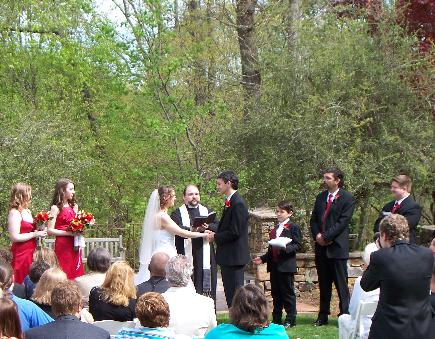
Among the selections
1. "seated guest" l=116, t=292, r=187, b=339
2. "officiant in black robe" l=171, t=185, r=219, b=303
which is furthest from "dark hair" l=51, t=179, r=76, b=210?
"seated guest" l=116, t=292, r=187, b=339

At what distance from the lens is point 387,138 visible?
12523 mm

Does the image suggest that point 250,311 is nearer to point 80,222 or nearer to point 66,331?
point 66,331

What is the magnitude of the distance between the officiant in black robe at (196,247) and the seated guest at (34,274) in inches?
114

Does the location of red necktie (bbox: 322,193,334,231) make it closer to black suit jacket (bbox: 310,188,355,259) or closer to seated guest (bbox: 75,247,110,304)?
black suit jacket (bbox: 310,188,355,259)

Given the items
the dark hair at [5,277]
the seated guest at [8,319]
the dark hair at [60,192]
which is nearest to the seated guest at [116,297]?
the dark hair at [5,277]

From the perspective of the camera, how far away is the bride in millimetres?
9875

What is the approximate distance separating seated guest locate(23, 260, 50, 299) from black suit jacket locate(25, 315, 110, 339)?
6.96ft

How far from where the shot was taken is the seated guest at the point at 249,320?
509cm

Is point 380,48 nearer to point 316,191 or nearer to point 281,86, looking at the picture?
point 281,86

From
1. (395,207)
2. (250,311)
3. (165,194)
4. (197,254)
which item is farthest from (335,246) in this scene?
(250,311)

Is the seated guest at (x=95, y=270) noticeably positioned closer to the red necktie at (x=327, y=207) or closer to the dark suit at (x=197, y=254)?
→ the dark suit at (x=197, y=254)

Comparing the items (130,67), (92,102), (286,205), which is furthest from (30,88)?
(286,205)

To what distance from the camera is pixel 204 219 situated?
31.9 ft

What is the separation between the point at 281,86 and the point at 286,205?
4020 mm
